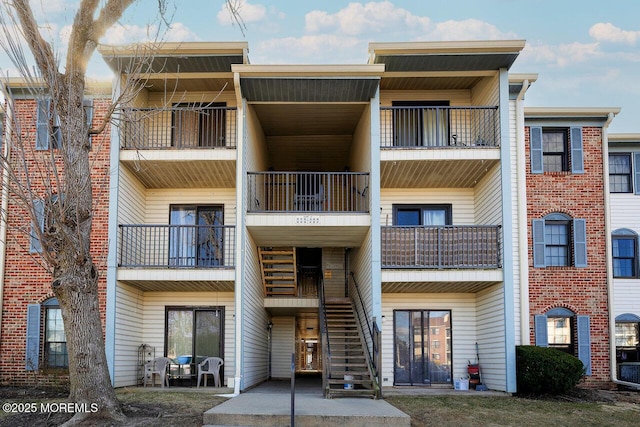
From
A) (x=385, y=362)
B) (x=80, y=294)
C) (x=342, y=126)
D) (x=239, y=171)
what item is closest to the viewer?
(x=80, y=294)

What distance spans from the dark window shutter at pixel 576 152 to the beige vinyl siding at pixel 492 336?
4352mm

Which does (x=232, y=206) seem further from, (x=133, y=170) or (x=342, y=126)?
(x=342, y=126)

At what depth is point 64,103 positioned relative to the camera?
10344 mm

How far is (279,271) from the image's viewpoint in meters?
18.5

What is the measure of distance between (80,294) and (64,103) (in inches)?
123

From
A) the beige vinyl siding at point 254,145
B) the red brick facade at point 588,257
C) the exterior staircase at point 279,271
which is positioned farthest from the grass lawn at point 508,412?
the beige vinyl siding at point 254,145

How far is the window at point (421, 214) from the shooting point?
1747 cm

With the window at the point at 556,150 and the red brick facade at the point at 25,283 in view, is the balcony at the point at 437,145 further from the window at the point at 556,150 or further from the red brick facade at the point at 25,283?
the red brick facade at the point at 25,283

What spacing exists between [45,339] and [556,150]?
1450 cm

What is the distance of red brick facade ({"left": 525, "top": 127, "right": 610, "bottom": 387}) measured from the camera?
55.0 feet

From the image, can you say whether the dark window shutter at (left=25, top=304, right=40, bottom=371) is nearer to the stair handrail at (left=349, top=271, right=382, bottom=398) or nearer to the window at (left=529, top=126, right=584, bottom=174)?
the stair handrail at (left=349, top=271, right=382, bottom=398)

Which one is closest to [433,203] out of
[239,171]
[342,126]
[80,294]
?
[342,126]

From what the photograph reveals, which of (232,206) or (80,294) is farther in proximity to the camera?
(232,206)

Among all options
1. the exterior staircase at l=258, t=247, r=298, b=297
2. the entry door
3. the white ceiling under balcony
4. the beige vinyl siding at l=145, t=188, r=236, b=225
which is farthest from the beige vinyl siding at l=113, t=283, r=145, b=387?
the white ceiling under balcony
